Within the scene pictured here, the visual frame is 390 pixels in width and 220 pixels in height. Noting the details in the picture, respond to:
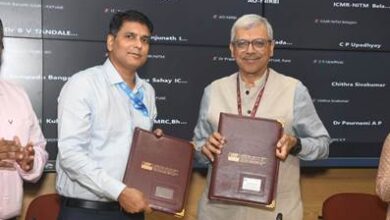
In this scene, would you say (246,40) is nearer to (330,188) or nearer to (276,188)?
(276,188)

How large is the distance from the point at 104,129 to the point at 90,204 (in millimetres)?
322

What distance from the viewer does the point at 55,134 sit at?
10.8 feet

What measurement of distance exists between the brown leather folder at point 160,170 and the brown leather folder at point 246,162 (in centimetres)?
17

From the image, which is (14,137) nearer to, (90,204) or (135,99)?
(90,204)

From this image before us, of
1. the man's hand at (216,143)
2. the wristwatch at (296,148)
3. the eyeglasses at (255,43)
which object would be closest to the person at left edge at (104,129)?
the man's hand at (216,143)

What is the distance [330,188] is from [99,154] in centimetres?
209

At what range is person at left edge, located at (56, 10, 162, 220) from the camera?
2193 mm

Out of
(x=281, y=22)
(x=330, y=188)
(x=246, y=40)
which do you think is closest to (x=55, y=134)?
(x=246, y=40)

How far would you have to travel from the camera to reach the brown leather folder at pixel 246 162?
248 cm

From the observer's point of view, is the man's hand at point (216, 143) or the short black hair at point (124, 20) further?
the man's hand at point (216, 143)

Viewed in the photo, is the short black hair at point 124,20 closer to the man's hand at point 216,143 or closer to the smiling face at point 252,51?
the smiling face at point 252,51

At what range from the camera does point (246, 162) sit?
2.49 m

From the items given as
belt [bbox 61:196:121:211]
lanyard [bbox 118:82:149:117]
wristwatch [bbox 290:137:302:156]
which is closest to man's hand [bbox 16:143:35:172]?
belt [bbox 61:196:121:211]

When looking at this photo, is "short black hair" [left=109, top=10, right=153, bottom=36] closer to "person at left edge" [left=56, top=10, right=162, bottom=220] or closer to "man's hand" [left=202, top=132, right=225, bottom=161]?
"person at left edge" [left=56, top=10, right=162, bottom=220]
